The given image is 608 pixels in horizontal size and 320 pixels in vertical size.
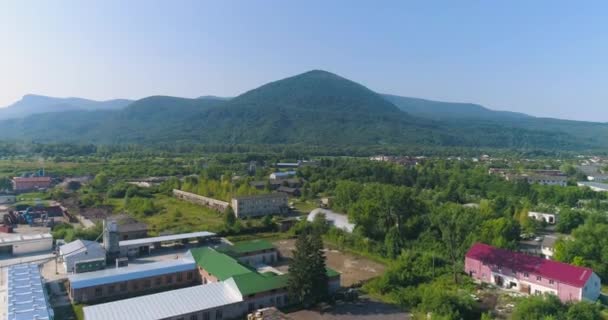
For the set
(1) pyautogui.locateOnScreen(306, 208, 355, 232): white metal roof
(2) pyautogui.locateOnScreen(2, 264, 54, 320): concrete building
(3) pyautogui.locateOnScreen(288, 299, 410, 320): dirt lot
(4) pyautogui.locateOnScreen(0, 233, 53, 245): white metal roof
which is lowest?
(3) pyautogui.locateOnScreen(288, 299, 410, 320): dirt lot

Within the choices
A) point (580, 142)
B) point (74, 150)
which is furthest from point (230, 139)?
point (580, 142)

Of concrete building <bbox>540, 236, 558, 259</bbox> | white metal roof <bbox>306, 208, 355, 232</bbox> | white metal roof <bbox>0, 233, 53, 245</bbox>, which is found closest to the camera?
concrete building <bbox>540, 236, 558, 259</bbox>

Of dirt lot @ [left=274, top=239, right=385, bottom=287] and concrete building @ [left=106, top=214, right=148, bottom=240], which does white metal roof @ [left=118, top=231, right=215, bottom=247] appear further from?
dirt lot @ [left=274, top=239, right=385, bottom=287]

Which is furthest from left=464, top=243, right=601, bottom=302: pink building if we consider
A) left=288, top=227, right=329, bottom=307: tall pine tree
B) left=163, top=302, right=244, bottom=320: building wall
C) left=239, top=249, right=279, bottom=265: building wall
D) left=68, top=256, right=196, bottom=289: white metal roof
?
left=68, top=256, right=196, bottom=289: white metal roof

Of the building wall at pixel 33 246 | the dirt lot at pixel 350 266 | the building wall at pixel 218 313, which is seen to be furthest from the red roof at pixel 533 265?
the building wall at pixel 33 246

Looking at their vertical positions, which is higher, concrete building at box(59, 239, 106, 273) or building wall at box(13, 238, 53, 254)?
concrete building at box(59, 239, 106, 273)

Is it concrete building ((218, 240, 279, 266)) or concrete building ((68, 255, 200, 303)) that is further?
concrete building ((218, 240, 279, 266))
